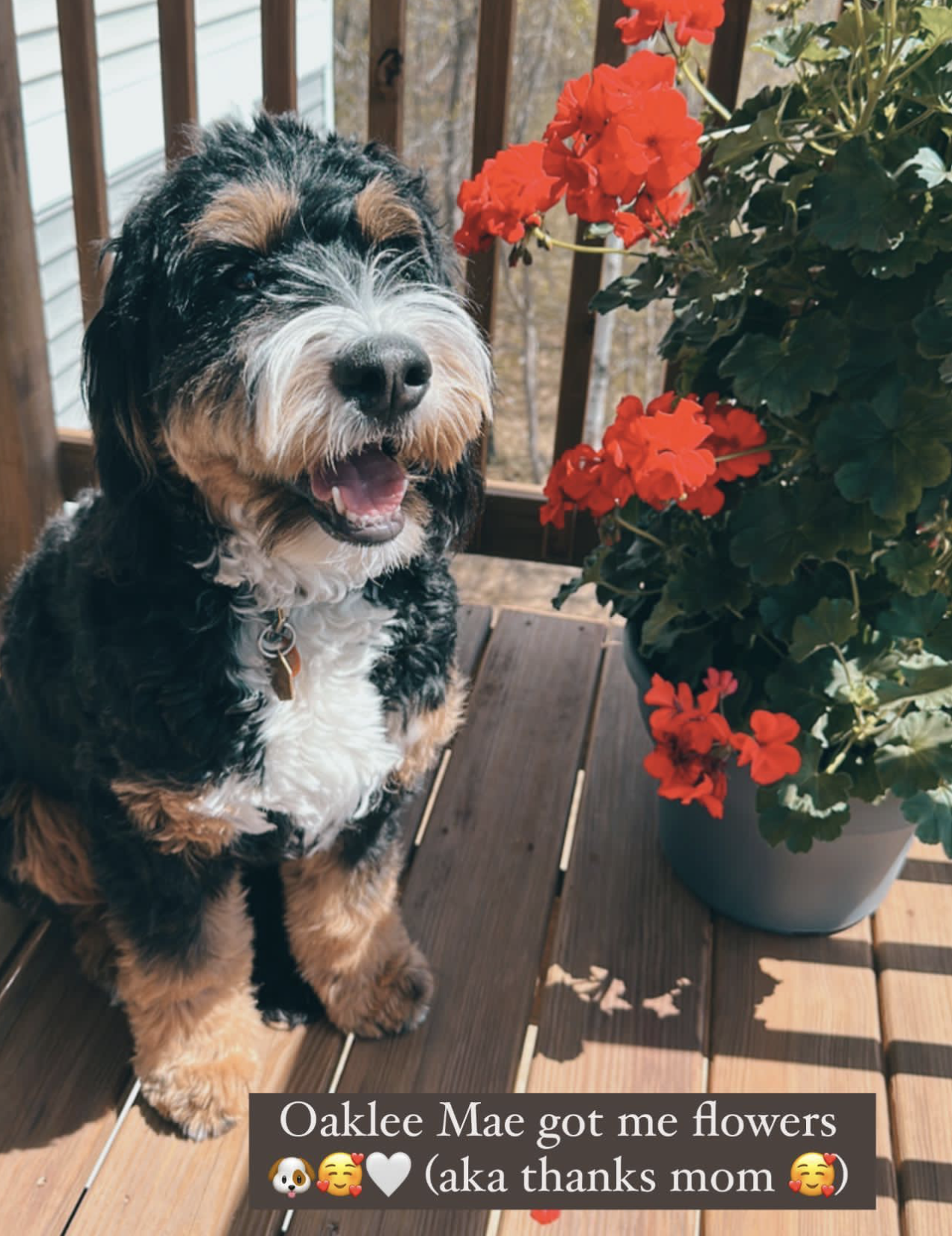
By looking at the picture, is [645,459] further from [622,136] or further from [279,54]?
[279,54]

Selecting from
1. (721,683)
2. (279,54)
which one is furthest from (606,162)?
(279,54)

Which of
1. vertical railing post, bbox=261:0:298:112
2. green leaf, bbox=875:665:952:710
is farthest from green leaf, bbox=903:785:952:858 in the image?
vertical railing post, bbox=261:0:298:112

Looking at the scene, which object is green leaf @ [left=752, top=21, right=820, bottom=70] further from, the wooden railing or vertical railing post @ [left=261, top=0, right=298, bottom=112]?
vertical railing post @ [left=261, top=0, right=298, bottom=112]

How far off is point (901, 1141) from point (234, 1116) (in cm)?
110

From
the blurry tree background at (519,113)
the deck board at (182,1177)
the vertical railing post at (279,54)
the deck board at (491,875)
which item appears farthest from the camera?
the blurry tree background at (519,113)

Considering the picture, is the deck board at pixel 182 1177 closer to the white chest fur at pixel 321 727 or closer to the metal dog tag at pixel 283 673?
the white chest fur at pixel 321 727

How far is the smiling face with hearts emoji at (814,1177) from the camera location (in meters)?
1.73

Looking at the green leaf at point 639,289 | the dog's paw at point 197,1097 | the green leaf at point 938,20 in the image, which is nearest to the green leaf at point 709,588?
the green leaf at point 639,289

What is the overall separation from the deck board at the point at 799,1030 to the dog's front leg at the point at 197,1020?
31.6 inches

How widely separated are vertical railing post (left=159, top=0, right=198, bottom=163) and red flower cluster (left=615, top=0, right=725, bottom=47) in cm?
112

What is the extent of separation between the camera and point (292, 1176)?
1.72 meters

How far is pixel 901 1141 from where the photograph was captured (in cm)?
181

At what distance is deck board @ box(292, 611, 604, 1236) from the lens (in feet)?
6.23

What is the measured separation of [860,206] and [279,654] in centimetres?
103
